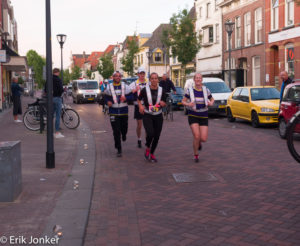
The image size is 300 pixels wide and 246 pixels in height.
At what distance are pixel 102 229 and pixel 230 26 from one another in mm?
21116

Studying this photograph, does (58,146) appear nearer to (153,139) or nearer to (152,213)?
(153,139)

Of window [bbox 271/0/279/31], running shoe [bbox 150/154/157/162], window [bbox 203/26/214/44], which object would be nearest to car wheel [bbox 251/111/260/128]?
running shoe [bbox 150/154/157/162]

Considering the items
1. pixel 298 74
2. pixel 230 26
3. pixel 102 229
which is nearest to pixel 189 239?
pixel 102 229

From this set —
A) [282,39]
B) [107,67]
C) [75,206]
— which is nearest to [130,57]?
[107,67]

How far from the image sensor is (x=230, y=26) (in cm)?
2375

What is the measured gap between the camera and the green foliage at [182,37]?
38781 millimetres

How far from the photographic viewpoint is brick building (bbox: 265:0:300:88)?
26.7m

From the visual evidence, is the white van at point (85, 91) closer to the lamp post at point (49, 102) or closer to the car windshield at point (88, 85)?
the car windshield at point (88, 85)

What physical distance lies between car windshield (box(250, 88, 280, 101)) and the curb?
8.42 m

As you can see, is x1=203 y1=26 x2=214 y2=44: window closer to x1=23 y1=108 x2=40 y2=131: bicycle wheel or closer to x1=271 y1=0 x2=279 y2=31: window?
x1=271 y1=0 x2=279 y2=31: window

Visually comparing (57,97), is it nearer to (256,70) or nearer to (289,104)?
(289,104)

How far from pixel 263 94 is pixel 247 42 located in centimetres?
2029

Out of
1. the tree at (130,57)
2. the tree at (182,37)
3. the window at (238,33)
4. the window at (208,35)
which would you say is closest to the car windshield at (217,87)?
the window at (238,33)

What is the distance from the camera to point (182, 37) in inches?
1532
